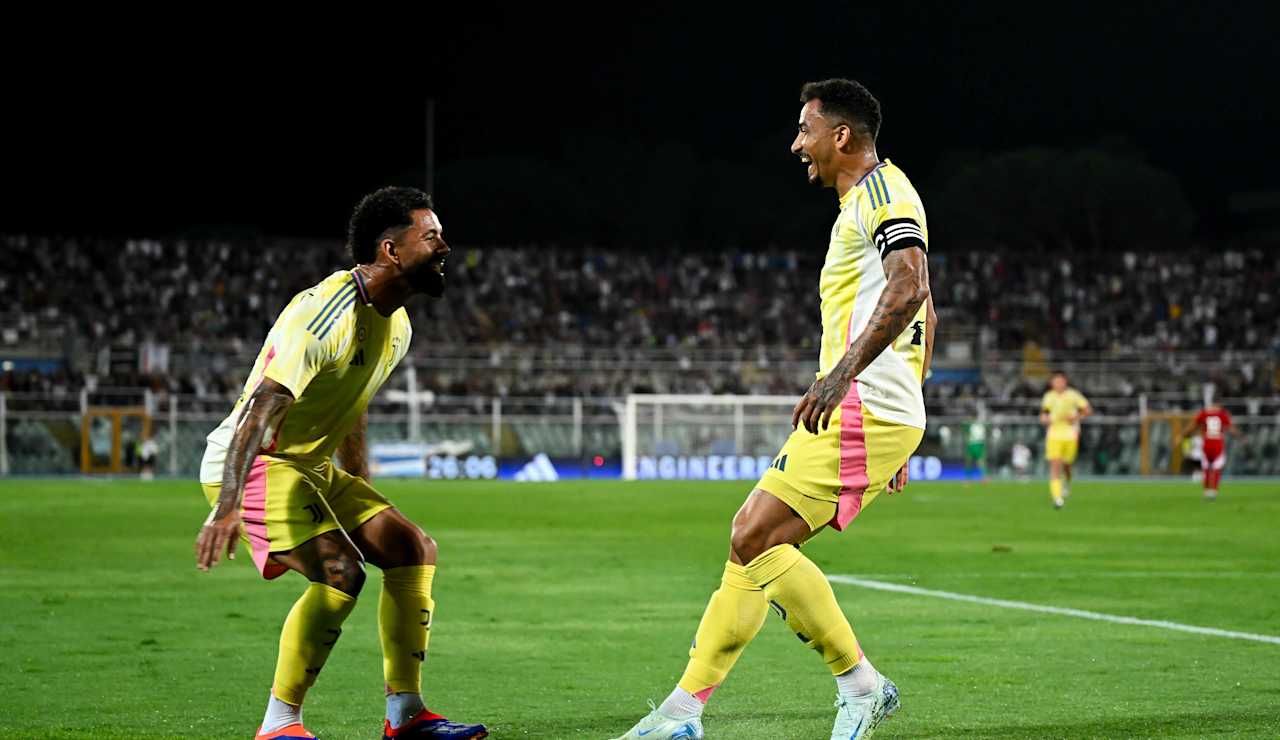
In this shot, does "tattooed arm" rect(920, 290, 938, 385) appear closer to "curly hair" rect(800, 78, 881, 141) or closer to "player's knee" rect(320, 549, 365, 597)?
"curly hair" rect(800, 78, 881, 141)

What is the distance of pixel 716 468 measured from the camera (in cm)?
4219

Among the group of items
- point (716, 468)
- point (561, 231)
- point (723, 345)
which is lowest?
point (716, 468)

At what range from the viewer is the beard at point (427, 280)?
20.4 ft

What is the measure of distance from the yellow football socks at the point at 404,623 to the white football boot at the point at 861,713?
1.65 m

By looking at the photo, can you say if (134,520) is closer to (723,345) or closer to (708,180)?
(723,345)

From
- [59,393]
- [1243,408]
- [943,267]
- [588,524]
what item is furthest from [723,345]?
[588,524]

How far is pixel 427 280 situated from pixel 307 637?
1.41 metres

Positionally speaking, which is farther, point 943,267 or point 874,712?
point 943,267

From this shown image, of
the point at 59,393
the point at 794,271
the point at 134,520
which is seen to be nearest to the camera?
the point at 134,520

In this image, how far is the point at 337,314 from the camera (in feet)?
19.6

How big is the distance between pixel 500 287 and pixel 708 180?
37900mm

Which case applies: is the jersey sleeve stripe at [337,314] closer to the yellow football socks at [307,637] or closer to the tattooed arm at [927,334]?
the yellow football socks at [307,637]

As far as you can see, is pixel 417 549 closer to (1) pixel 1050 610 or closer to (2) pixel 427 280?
(2) pixel 427 280

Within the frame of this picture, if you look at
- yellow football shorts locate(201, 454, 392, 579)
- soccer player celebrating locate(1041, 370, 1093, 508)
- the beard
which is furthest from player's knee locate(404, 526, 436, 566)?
soccer player celebrating locate(1041, 370, 1093, 508)
